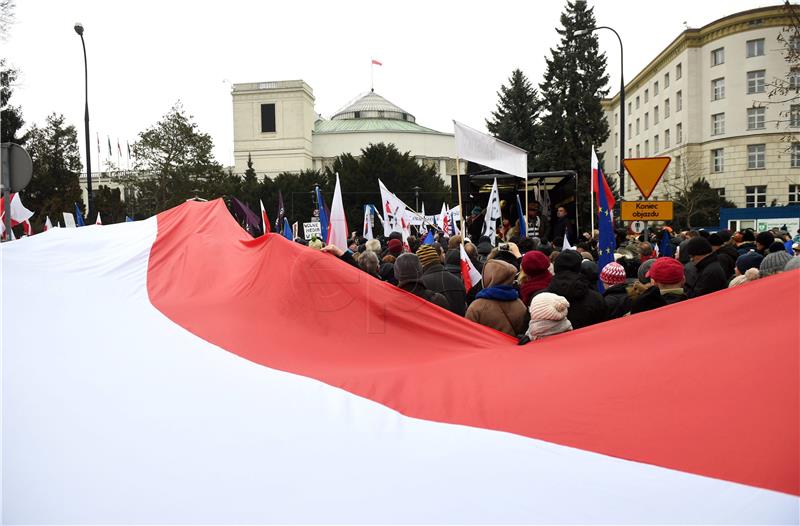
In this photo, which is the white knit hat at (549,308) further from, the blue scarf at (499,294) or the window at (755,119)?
the window at (755,119)

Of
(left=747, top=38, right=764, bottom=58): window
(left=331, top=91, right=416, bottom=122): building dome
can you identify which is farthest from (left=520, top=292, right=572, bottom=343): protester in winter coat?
(left=331, top=91, right=416, bottom=122): building dome

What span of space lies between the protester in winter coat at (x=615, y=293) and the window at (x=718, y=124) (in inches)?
2431

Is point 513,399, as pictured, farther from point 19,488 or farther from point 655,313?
point 19,488

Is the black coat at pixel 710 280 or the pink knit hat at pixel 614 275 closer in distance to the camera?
the pink knit hat at pixel 614 275

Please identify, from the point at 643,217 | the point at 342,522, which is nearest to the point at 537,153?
the point at 643,217

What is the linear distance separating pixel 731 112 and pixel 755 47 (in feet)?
18.5

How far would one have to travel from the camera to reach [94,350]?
4184mm

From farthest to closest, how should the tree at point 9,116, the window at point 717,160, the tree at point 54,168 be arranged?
1. the window at point 717,160
2. the tree at point 54,168
3. the tree at point 9,116

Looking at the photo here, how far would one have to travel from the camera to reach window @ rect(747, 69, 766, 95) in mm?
56719

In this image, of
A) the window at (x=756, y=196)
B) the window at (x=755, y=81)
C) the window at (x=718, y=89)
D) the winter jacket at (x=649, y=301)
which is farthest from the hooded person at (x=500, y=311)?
the window at (x=718, y=89)

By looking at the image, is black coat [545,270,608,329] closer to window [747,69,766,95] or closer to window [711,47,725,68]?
window [747,69,766,95]

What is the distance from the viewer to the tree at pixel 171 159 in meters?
39.8

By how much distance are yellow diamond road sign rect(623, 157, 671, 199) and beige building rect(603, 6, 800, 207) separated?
4565 cm

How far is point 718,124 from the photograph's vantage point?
199ft
